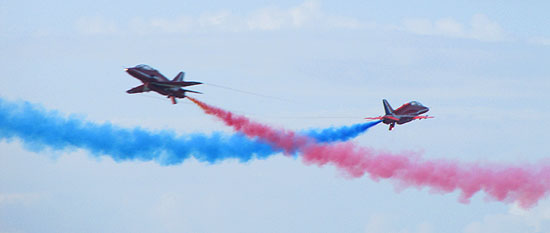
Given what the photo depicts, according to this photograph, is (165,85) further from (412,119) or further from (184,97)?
(412,119)

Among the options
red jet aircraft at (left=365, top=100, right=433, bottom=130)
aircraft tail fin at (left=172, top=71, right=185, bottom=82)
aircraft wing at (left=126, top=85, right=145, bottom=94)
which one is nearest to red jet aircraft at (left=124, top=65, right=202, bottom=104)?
aircraft wing at (left=126, top=85, right=145, bottom=94)

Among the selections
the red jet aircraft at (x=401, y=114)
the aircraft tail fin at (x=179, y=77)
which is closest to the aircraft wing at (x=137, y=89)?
the aircraft tail fin at (x=179, y=77)

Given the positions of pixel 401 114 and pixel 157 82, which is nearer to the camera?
pixel 157 82

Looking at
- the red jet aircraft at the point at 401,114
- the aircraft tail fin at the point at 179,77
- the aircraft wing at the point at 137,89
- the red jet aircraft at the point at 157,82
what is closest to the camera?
→ the red jet aircraft at the point at 157,82

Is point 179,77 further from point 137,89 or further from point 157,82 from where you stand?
point 137,89

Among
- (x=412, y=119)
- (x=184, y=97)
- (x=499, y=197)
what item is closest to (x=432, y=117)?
(x=412, y=119)

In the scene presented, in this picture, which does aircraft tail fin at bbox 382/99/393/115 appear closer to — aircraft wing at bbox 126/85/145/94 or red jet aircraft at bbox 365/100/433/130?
red jet aircraft at bbox 365/100/433/130

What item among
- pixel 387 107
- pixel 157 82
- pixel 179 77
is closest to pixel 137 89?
pixel 157 82

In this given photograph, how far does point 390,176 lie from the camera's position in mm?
195250

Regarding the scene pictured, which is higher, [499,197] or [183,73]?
[183,73]

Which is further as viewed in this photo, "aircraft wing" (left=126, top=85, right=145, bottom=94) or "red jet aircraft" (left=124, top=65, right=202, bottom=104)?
"aircraft wing" (left=126, top=85, right=145, bottom=94)

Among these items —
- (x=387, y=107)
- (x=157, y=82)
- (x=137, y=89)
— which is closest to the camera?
(x=157, y=82)

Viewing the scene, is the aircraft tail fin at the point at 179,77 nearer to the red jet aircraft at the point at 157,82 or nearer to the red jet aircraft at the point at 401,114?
the red jet aircraft at the point at 157,82

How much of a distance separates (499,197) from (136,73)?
4545 cm
